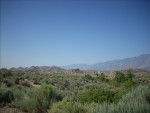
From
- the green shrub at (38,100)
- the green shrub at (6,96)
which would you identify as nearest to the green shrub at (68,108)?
the green shrub at (38,100)

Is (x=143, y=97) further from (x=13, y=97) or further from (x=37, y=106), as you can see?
(x=13, y=97)

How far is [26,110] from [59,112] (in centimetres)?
228

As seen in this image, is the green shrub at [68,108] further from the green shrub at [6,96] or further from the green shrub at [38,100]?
the green shrub at [6,96]

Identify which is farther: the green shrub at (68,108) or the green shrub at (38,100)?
the green shrub at (38,100)

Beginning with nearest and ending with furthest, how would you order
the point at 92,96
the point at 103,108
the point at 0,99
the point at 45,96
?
the point at 103,108 < the point at 45,96 < the point at 0,99 < the point at 92,96

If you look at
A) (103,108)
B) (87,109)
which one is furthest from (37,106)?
(103,108)

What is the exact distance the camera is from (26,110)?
31.8 feet

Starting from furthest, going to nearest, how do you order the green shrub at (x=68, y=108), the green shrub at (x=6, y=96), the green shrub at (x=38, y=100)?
1. the green shrub at (x=6, y=96)
2. the green shrub at (x=38, y=100)
3. the green shrub at (x=68, y=108)

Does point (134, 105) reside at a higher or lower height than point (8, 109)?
higher

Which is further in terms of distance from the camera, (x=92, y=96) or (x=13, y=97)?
(x=92, y=96)

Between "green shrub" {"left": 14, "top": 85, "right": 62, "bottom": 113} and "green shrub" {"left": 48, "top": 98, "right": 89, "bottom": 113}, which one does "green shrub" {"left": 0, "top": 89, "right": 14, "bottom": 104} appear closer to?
"green shrub" {"left": 14, "top": 85, "right": 62, "bottom": 113}

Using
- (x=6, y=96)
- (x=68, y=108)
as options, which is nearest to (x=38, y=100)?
(x=68, y=108)

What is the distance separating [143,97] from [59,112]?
3.52 m

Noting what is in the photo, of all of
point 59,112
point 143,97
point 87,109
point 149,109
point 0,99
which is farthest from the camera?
point 0,99
